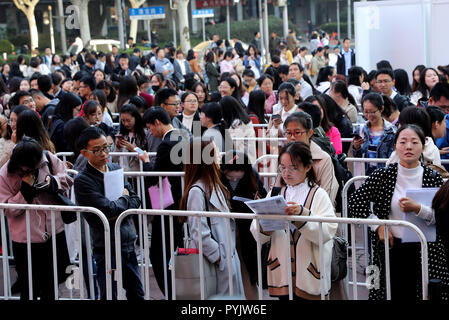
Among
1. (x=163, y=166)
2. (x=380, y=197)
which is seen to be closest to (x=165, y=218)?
(x=163, y=166)

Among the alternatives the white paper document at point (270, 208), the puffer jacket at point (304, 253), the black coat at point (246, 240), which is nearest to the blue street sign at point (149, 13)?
the black coat at point (246, 240)

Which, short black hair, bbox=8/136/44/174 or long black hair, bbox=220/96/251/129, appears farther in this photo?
long black hair, bbox=220/96/251/129

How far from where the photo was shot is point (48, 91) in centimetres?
1288

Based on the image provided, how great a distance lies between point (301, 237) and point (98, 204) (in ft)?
→ 5.36

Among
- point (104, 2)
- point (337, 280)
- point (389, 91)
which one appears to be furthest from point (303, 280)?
point (104, 2)

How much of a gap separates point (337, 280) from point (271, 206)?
0.79 meters

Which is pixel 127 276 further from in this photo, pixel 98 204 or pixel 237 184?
pixel 237 184

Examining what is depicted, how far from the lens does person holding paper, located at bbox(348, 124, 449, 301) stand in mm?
5234

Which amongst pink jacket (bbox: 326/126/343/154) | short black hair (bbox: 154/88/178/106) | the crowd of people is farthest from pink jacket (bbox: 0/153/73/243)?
pink jacket (bbox: 326/126/343/154)

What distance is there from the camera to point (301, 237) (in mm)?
5227

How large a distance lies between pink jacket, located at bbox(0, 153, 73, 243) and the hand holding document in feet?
6.11

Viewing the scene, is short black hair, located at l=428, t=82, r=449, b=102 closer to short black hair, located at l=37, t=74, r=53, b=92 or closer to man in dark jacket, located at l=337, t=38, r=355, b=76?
short black hair, located at l=37, t=74, r=53, b=92
